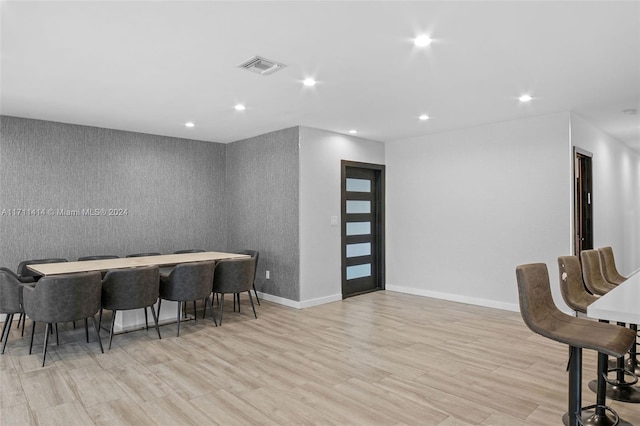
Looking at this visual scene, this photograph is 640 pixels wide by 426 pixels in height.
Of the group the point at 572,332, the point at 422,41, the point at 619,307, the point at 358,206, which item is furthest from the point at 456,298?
the point at 619,307

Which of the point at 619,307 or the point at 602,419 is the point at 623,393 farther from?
the point at 619,307

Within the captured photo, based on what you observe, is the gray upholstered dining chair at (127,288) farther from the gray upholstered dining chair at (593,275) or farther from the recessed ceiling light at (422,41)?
the gray upholstered dining chair at (593,275)

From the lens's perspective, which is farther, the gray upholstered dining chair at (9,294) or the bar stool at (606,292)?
the gray upholstered dining chair at (9,294)

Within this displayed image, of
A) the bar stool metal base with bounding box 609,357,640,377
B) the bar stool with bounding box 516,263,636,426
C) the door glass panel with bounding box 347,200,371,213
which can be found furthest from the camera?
the door glass panel with bounding box 347,200,371,213

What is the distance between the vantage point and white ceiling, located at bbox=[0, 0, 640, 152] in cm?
259

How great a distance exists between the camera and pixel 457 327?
4793 mm

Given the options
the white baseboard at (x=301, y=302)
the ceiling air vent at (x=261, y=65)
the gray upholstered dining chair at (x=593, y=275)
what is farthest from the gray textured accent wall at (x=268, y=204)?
the gray upholstered dining chair at (x=593, y=275)

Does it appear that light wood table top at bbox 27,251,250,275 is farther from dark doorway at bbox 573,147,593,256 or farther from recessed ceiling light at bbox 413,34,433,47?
dark doorway at bbox 573,147,593,256

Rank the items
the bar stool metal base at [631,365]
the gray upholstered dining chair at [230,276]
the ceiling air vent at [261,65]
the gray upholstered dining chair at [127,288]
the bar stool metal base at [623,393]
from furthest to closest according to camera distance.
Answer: the gray upholstered dining chair at [230,276]
the gray upholstered dining chair at [127,288]
the ceiling air vent at [261,65]
the bar stool metal base at [631,365]
the bar stool metal base at [623,393]

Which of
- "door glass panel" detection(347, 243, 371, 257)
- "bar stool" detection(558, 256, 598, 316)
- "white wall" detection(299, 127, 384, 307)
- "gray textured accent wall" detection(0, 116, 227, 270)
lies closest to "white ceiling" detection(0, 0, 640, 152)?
"gray textured accent wall" detection(0, 116, 227, 270)

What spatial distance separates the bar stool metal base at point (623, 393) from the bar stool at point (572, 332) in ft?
1.55

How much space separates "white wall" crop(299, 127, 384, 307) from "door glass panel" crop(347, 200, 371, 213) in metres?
0.41

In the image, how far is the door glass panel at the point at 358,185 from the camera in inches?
268

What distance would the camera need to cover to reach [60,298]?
12.1ft
